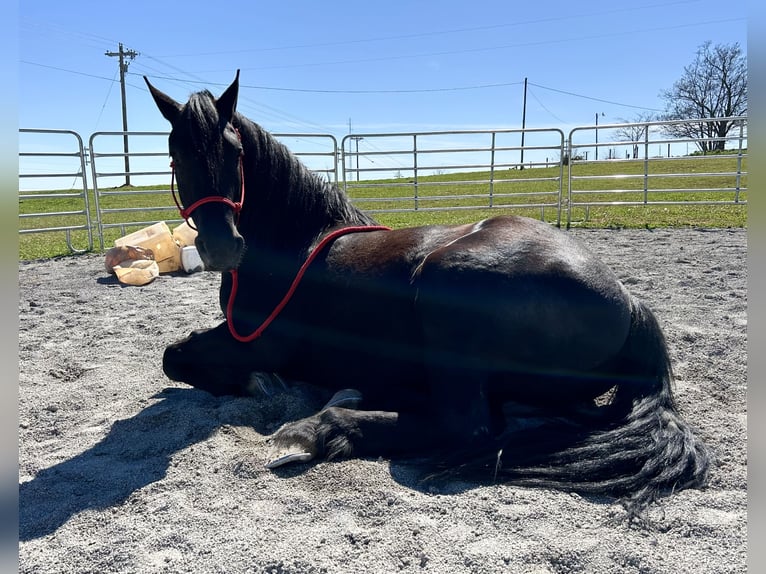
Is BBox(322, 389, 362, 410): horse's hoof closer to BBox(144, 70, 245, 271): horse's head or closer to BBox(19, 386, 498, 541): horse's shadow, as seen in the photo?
BBox(19, 386, 498, 541): horse's shadow

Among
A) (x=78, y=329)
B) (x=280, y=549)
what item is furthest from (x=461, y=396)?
(x=78, y=329)

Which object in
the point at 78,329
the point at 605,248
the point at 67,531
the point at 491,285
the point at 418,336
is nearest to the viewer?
the point at 67,531

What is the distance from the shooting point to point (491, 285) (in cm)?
246

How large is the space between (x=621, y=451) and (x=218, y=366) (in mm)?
2225

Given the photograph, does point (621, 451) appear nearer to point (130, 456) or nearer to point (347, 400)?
point (347, 400)

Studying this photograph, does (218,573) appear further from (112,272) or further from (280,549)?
(112,272)

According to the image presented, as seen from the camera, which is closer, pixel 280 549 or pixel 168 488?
pixel 280 549

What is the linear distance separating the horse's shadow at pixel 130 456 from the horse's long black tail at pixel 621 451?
1267 mm

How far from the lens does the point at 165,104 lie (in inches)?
107

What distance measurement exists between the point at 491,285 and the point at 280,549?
1420mm

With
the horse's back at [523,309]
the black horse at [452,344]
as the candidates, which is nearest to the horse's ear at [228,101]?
the black horse at [452,344]

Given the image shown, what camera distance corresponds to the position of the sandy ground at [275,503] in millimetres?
1685

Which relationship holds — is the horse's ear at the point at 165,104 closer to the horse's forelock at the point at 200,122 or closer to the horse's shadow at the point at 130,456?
the horse's forelock at the point at 200,122

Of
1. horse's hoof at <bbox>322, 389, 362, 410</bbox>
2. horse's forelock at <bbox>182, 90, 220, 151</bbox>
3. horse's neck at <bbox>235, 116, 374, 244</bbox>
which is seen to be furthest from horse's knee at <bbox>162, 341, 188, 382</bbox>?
horse's forelock at <bbox>182, 90, 220, 151</bbox>
